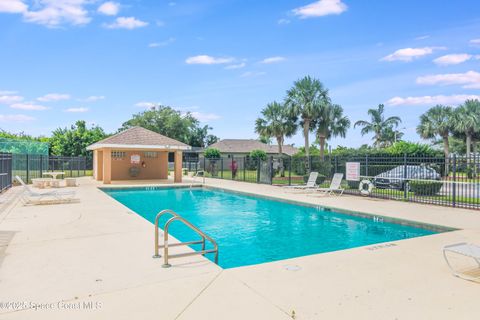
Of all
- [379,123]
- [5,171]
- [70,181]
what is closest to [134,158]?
[70,181]

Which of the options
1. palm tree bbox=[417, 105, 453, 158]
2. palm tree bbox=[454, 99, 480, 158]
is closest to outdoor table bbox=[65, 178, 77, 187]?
palm tree bbox=[454, 99, 480, 158]

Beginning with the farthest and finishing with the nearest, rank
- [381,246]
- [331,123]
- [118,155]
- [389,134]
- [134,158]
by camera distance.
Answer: [389,134] → [331,123] → [134,158] → [118,155] → [381,246]

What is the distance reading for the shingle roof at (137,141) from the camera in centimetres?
1979

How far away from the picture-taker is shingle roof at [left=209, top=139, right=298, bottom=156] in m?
46.9

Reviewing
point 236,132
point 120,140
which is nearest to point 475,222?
point 120,140

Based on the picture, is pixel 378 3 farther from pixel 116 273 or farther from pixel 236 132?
pixel 236 132

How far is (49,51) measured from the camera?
16922 mm

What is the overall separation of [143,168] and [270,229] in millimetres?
15547

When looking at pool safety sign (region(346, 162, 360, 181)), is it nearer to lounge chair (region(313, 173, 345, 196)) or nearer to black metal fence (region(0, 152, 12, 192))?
lounge chair (region(313, 173, 345, 196))

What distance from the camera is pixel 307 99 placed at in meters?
27.2

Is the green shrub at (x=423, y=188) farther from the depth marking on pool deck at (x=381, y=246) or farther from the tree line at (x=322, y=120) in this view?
the tree line at (x=322, y=120)

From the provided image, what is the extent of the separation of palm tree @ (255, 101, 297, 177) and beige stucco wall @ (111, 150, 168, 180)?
36.3 feet

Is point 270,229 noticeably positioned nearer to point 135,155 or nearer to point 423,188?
point 423,188

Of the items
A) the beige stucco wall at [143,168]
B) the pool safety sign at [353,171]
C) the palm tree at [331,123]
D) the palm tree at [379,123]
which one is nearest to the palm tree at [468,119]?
the palm tree at [379,123]
